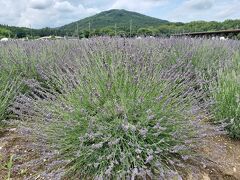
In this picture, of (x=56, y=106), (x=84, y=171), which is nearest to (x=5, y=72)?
(x=56, y=106)

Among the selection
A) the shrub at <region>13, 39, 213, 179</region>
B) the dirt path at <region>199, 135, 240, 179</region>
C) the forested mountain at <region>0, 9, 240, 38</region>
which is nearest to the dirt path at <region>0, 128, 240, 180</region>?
the dirt path at <region>199, 135, 240, 179</region>

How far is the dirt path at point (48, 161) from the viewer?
2.09 meters

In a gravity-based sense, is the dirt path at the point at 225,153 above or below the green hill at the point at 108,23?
below

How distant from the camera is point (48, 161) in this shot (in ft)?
7.30

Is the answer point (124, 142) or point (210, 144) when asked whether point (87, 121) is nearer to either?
point (124, 142)

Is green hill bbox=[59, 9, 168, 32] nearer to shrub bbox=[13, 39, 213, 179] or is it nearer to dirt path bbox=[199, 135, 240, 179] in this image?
shrub bbox=[13, 39, 213, 179]

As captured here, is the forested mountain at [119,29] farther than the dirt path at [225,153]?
Yes

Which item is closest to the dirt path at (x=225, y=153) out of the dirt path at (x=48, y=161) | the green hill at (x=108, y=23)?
the dirt path at (x=48, y=161)

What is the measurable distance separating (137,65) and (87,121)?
79 cm

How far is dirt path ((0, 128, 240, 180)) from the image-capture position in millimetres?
2088

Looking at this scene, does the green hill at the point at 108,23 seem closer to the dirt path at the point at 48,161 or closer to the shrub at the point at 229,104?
the shrub at the point at 229,104

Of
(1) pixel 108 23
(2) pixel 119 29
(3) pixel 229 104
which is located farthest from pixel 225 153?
(1) pixel 108 23

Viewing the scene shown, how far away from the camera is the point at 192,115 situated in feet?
7.70

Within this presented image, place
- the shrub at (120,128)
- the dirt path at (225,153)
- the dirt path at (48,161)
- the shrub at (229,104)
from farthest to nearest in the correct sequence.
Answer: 1. the shrub at (229,104)
2. the dirt path at (225,153)
3. the dirt path at (48,161)
4. the shrub at (120,128)
